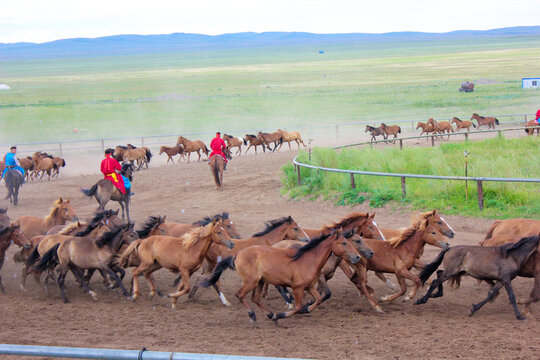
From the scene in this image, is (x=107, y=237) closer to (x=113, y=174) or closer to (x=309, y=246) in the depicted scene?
A: (x=309, y=246)

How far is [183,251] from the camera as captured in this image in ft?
27.1

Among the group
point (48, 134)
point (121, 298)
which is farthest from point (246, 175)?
point (48, 134)

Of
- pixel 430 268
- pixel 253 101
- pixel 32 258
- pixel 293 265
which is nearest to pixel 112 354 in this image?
pixel 293 265

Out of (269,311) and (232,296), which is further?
(232,296)

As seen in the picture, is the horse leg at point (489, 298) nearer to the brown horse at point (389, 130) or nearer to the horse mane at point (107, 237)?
the horse mane at point (107, 237)

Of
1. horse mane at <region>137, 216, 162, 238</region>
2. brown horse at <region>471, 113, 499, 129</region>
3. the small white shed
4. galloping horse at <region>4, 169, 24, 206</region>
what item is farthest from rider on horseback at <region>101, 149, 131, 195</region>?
the small white shed

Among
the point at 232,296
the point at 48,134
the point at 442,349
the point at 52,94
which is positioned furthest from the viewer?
the point at 52,94

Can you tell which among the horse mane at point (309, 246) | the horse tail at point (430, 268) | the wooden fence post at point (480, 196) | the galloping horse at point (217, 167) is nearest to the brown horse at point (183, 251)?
the horse mane at point (309, 246)

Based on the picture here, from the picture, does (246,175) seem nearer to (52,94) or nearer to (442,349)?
(442,349)

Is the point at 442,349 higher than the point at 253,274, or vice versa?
the point at 253,274

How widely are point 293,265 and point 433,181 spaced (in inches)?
289

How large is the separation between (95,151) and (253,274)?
25742mm

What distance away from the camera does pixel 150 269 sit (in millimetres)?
8680

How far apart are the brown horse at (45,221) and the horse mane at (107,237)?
2560mm
